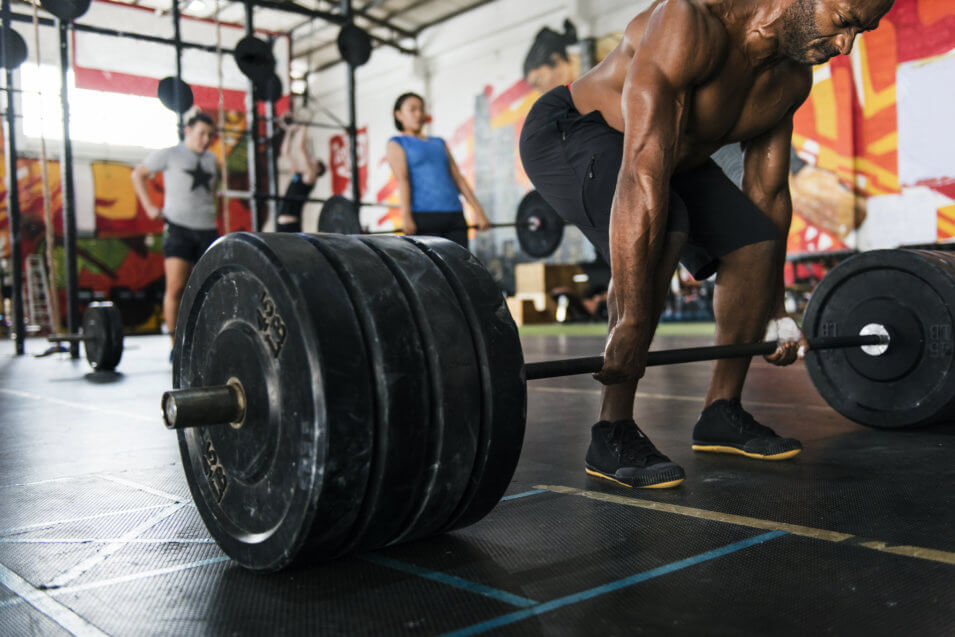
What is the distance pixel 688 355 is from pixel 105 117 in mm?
12139

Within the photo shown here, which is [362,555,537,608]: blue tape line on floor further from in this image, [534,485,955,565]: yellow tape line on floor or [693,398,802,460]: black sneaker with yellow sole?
[693,398,802,460]: black sneaker with yellow sole

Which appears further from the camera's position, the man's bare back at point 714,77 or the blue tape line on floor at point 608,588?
the man's bare back at point 714,77

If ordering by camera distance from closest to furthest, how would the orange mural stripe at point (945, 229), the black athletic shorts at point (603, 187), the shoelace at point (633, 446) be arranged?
1. the shoelace at point (633, 446)
2. the black athletic shorts at point (603, 187)
3. the orange mural stripe at point (945, 229)

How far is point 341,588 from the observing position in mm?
965

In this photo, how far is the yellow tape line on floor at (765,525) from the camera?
1.02 meters

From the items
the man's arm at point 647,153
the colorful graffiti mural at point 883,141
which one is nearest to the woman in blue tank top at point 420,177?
the man's arm at point 647,153

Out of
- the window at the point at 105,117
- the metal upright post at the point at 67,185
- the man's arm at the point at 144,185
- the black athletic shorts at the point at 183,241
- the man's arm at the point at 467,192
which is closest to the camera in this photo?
the man's arm at the point at 467,192

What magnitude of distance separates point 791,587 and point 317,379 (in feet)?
1.92

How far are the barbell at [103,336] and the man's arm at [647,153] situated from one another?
3.47 m

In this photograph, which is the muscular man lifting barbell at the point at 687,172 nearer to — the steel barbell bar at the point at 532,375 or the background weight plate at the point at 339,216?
the steel barbell bar at the point at 532,375

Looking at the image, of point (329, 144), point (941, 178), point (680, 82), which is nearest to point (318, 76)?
point (329, 144)

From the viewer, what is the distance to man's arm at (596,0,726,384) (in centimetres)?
137

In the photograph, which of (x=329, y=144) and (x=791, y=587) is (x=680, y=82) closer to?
(x=791, y=587)

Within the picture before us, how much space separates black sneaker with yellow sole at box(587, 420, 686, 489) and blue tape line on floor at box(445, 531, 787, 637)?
0.34 meters
